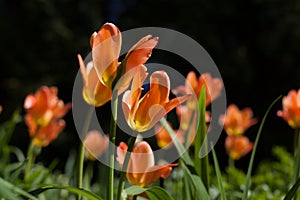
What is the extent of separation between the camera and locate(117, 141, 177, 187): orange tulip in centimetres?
69

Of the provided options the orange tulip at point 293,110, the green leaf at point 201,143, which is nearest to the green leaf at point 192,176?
the green leaf at point 201,143

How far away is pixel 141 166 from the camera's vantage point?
69cm

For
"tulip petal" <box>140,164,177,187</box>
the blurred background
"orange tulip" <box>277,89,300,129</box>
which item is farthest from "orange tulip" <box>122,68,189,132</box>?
the blurred background

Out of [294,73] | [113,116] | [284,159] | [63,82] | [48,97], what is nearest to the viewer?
[113,116]

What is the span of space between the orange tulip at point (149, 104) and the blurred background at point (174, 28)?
516 centimetres

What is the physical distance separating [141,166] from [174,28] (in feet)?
20.3

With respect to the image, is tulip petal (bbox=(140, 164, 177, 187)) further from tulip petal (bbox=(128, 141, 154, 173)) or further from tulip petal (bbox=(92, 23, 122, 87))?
tulip petal (bbox=(92, 23, 122, 87))

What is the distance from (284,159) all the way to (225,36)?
17.0ft

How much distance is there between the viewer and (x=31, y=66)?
22.7 ft

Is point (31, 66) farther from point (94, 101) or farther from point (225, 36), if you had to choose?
point (94, 101)

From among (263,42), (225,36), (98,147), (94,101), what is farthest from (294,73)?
(94,101)

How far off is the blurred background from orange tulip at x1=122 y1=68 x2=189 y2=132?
203 inches

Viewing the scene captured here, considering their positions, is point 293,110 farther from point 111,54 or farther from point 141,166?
point 111,54

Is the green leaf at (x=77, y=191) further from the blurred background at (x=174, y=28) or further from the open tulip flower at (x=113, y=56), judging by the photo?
the blurred background at (x=174, y=28)
